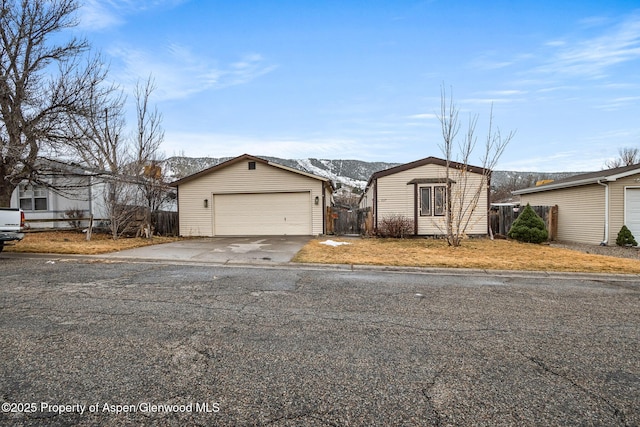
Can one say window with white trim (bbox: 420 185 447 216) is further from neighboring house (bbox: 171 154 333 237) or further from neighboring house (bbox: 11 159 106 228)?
neighboring house (bbox: 11 159 106 228)

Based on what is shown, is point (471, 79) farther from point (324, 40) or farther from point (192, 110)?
point (192, 110)

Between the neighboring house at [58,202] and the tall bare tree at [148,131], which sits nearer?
the tall bare tree at [148,131]

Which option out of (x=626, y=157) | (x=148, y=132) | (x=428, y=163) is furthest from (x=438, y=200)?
(x=626, y=157)

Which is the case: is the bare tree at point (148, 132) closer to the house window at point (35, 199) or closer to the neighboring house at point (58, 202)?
the neighboring house at point (58, 202)

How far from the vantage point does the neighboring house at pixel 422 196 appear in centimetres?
1588

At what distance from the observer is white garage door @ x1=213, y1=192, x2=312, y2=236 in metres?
16.3

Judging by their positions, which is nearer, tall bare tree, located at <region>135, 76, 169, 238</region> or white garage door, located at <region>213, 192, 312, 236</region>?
white garage door, located at <region>213, 192, 312, 236</region>

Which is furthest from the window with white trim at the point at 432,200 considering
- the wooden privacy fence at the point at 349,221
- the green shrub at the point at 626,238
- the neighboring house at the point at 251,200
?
the green shrub at the point at 626,238

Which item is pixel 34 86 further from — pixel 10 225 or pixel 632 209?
pixel 632 209

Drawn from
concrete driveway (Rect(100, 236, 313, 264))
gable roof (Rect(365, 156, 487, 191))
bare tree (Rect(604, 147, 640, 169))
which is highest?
bare tree (Rect(604, 147, 640, 169))

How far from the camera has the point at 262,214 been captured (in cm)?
1650

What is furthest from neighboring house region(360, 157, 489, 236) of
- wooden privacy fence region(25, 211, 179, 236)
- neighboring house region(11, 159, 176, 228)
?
neighboring house region(11, 159, 176, 228)

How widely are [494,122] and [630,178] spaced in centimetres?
645

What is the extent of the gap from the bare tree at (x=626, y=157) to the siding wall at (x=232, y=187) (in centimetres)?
3878
